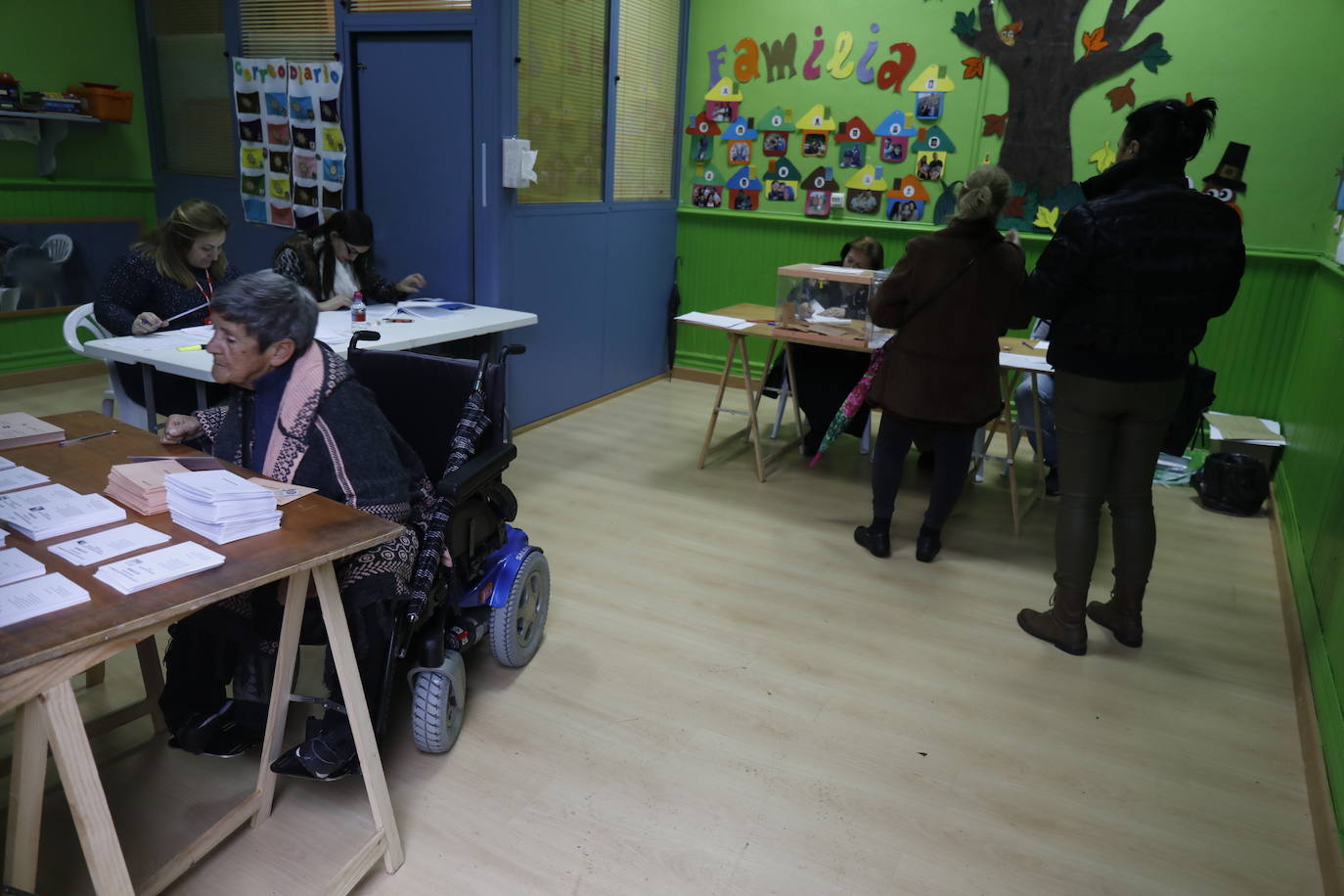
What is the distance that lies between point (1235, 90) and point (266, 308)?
489cm

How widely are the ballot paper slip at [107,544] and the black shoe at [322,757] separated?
1.88ft

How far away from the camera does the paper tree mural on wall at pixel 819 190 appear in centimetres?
551

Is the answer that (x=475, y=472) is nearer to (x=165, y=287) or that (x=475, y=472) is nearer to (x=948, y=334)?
(x=948, y=334)

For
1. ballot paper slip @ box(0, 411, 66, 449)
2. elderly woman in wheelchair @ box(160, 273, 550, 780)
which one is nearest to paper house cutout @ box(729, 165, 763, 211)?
elderly woman in wheelchair @ box(160, 273, 550, 780)

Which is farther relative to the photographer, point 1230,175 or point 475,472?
point 1230,175

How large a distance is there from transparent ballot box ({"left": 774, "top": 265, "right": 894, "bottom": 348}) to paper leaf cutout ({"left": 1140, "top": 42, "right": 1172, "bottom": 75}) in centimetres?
209

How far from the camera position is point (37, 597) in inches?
51.9

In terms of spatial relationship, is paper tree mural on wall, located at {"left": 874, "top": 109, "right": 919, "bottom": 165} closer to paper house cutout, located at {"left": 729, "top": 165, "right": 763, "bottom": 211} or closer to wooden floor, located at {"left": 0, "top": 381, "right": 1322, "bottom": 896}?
paper house cutout, located at {"left": 729, "top": 165, "right": 763, "bottom": 211}

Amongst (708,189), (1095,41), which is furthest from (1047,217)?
(708,189)

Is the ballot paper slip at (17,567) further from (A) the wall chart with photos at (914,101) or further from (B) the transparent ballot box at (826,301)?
(A) the wall chart with photos at (914,101)

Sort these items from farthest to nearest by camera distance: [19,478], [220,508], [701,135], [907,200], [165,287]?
[701,135] → [907,200] → [165,287] → [19,478] → [220,508]

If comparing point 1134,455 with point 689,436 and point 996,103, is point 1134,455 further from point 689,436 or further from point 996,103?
point 996,103

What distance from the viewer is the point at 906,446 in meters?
3.40

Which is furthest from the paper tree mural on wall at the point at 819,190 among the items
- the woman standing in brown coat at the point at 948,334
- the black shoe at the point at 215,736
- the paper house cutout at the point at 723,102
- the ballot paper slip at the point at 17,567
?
the ballot paper slip at the point at 17,567
